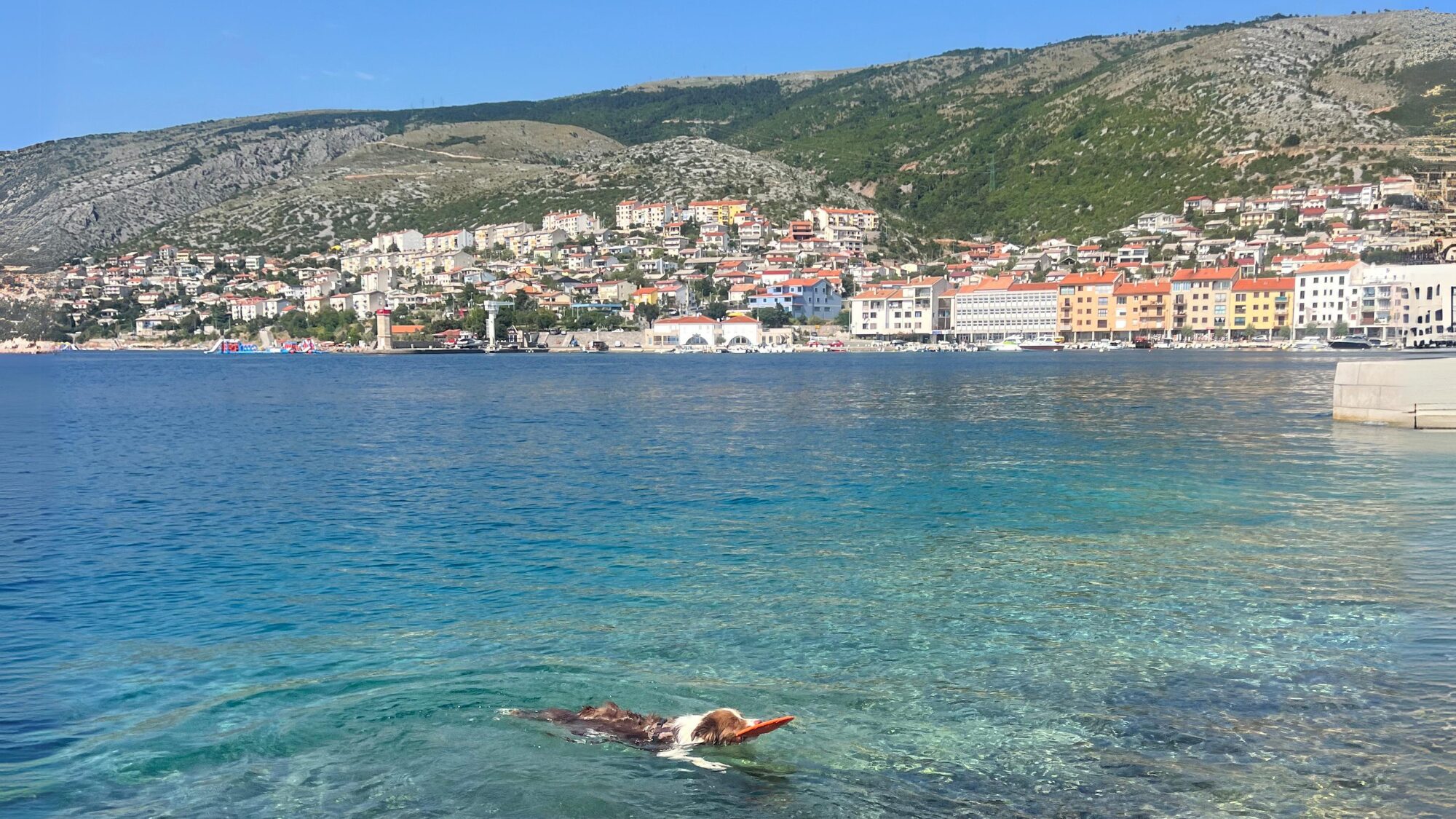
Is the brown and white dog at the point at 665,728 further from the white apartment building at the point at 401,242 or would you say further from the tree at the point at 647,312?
the white apartment building at the point at 401,242

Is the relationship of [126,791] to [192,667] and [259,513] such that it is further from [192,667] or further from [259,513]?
[259,513]

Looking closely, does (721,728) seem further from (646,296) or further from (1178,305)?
(646,296)

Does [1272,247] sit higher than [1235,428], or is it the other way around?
[1272,247]

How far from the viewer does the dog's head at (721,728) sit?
19.0 feet

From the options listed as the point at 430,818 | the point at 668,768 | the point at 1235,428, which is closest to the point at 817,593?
the point at 668,768

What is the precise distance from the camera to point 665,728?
5973 mm

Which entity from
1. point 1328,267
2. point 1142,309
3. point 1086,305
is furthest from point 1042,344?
point 1328,267

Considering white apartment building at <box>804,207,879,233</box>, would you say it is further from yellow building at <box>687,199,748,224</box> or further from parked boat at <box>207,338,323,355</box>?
parked boat at <box>207,338,323,355</box>

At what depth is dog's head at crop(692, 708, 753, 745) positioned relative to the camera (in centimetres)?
579

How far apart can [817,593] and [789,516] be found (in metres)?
4.22

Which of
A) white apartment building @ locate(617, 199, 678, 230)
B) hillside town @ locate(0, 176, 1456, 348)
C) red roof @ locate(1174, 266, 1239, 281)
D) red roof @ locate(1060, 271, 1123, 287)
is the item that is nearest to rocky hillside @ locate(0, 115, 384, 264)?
hillside town @ locate(0, 176, 1456, 348)

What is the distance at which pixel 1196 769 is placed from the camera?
17.4 ft

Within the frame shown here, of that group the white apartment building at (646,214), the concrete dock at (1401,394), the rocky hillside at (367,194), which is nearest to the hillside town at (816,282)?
the white apartment building at (646,214)

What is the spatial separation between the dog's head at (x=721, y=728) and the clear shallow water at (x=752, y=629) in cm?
23
